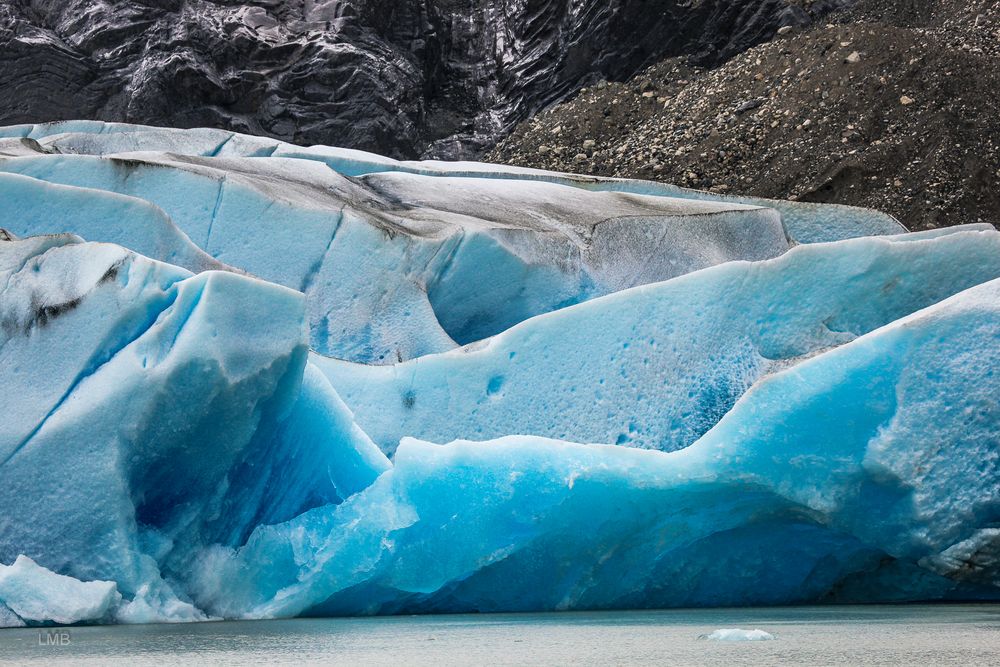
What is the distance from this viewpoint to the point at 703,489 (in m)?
4.14

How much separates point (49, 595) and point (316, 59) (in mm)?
12126

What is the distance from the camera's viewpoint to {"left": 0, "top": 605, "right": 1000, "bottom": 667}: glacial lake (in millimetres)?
2688

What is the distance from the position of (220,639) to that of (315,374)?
1.50 meters

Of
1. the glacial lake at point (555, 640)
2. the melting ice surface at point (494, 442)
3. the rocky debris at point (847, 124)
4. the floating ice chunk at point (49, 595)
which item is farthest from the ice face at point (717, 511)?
the rocky debris at point (847, 124)

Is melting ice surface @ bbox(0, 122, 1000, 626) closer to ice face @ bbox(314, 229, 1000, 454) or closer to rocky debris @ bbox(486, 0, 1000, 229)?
ice face @ bbox(314, 229, 1000, 454)

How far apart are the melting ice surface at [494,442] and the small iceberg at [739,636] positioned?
1.04m

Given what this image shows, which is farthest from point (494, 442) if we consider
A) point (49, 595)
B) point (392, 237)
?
point (392, 237)

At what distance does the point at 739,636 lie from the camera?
10.00ft

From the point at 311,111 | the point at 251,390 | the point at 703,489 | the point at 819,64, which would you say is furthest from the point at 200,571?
the point at 311,111

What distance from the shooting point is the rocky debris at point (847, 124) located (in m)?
11.1

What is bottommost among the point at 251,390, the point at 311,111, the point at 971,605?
the point at 311,111

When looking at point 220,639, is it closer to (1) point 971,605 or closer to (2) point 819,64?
(1) point 971,605

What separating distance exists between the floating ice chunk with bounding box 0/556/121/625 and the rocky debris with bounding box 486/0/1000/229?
8.52m

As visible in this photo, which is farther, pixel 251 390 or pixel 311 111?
pixel 311 111
